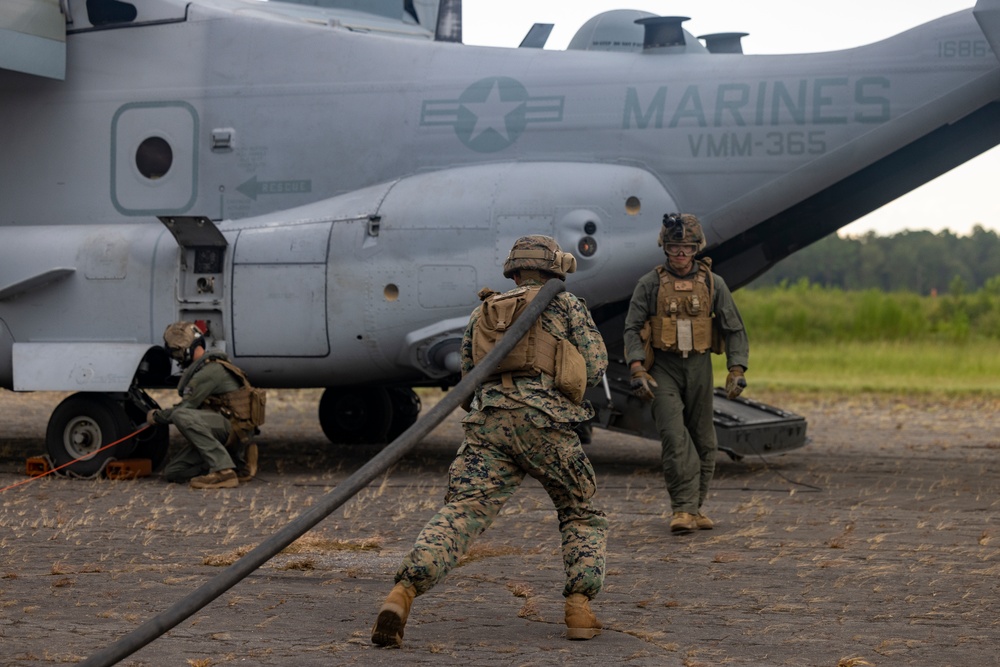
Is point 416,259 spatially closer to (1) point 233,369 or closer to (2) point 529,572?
(1) point 233,369

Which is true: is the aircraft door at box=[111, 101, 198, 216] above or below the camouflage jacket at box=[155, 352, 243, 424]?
above

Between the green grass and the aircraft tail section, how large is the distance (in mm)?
10745

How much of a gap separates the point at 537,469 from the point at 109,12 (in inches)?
286

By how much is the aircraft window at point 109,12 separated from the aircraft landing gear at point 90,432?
10.4 feet

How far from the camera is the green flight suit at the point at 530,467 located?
5.42m

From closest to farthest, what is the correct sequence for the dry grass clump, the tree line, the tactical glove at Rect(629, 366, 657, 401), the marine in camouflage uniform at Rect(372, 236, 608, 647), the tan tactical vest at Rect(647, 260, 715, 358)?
1. the marine in camouflage uniform at Rect(372, 236, 608, 647)
2. the dry grass clump
3. the tactical glove at Rect(629, 366, 657, 401)
4. the tan tactical vest at Rect(647, 260, 715, 358)
5. the tree line

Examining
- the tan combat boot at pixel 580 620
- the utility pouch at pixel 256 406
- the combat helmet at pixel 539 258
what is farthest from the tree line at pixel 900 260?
the tan combat boot at pixel 580 620

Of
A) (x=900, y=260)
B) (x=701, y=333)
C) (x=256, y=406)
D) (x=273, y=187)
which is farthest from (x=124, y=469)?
(x=900, y=260)

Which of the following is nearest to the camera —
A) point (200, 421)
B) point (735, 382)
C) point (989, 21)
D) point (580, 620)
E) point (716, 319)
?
point (580, 620)

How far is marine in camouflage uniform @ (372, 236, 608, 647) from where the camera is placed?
211 inches

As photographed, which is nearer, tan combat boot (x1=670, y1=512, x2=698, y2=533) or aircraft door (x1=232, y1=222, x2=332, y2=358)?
tan combat boot (x1=670, y1=512, x2=698, y2=533)

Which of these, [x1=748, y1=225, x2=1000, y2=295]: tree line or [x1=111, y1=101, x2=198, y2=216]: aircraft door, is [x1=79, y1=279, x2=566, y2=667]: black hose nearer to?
[x1=111, y1=101, x2=198, y2=216]: aircraft door

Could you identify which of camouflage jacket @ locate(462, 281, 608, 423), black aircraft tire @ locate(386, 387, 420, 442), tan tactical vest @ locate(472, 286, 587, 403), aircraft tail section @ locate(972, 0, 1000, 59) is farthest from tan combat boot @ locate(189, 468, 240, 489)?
aircraft tail section @ locate(972, 0, 1000, 59)

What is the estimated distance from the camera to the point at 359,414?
42.4ft
